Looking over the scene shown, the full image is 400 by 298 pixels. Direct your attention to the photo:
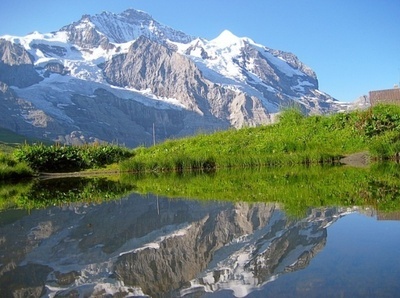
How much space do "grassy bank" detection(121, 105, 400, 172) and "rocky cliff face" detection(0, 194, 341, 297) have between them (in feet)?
42.8

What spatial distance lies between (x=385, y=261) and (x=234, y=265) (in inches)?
54.4

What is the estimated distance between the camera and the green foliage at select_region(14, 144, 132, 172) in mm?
23444

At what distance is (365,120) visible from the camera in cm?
2289

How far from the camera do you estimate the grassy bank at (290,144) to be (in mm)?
20453

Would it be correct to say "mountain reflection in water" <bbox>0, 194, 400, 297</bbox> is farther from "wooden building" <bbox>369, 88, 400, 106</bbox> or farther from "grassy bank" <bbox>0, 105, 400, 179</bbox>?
"wooden building" <bbox>369, 88, 400, 106</bbox>

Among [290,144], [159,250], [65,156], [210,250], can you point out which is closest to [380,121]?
[290,144]

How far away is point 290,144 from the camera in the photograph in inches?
900

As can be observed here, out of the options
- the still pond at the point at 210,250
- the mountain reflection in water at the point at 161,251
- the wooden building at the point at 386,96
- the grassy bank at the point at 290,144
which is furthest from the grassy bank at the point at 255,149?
the mountain reflection in water at the point at 161,251

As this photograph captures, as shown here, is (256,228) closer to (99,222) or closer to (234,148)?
(99,222)

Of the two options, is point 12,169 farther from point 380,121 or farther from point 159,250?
point 380,121

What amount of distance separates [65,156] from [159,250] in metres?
20.7

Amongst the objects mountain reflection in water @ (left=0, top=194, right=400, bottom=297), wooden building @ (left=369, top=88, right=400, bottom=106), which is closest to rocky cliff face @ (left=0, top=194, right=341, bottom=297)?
mountain reflection in water @ (left=0, top=194, right=400, bottom=297)

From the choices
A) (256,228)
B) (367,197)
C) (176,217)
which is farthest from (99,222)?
(367,197)

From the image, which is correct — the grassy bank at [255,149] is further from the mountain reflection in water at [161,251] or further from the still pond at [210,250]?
the mountain reflection in water at [161,251]
